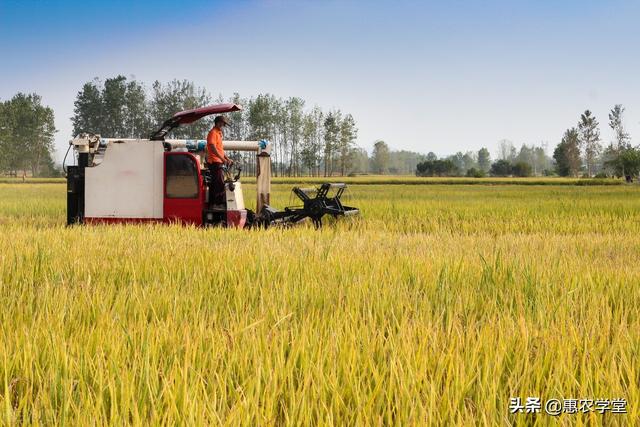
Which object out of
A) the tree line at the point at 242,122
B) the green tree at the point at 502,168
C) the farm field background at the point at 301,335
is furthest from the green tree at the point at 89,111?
the farm field background at the point at 301,335

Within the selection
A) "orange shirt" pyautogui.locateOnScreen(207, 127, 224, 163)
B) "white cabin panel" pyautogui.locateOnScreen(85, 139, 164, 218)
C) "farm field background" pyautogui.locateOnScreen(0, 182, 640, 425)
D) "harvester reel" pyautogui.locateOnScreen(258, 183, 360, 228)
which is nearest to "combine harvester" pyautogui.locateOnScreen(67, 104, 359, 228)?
"white cabin panel" pyautogui.locateOnScreen(85, 139, 164, 218)

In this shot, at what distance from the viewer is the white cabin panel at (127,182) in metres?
9.62

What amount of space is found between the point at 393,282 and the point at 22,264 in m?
3.62

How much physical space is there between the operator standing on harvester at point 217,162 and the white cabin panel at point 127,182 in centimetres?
86

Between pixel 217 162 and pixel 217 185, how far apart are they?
1.38 feet

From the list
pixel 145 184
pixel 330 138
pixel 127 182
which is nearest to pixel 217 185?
pixel 145 184

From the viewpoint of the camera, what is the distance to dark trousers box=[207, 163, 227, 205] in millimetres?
9859

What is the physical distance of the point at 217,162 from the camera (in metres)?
9.77

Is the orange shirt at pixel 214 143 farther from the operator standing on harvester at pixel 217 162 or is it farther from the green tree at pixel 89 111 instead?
the green tree at pixel 89 111

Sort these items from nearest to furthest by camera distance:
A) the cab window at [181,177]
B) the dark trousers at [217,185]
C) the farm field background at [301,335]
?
the farm field background at [301,335], the cab window at [181,177], the dark trousers at [217,185]

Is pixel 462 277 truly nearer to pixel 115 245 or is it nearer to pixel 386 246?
pixel 386 246

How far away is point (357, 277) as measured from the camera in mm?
4773

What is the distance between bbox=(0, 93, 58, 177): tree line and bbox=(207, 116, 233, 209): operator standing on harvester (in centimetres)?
10427

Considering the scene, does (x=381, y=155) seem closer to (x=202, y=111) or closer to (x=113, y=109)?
(x=113, y=109)
